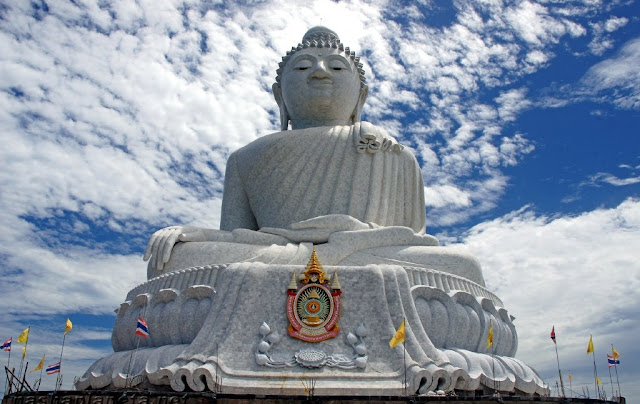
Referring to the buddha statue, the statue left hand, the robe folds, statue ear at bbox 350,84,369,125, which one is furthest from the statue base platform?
statue ear at bbox 350,84,369,125

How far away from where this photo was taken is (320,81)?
13.5 m

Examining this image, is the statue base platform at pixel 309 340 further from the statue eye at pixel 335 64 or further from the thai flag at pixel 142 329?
the statue eye at pixel 335 64

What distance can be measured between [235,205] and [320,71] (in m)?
3.38

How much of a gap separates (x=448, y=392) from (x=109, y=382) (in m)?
4.91

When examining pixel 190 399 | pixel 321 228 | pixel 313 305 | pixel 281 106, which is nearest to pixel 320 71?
pixel 281 106

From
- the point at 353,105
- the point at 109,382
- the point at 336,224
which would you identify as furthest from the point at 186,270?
the point at 353,105

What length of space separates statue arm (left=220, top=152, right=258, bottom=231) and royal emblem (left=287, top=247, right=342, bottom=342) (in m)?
4.41

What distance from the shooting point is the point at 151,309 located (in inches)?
383

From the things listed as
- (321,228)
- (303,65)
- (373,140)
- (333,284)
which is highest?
(303,65)

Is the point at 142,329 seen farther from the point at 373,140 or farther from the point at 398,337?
the point at 373,140

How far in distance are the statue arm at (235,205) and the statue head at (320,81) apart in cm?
189

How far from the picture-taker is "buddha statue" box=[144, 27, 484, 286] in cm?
1036

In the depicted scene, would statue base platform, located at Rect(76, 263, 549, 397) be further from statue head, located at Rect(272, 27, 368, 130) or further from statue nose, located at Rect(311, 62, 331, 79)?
statue nose, located at Rect(311, 62, 331, 79)

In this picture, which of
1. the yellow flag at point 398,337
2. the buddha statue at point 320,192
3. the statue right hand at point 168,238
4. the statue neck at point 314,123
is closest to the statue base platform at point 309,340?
the yellow flag at point 398,337
